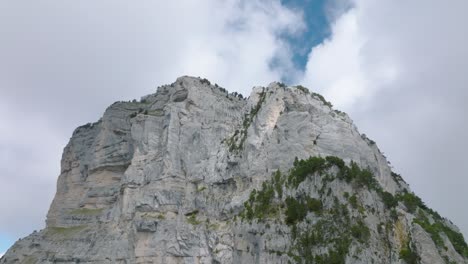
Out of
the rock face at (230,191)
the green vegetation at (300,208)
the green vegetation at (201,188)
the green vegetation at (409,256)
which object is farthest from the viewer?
the green vegetation at (201,188)

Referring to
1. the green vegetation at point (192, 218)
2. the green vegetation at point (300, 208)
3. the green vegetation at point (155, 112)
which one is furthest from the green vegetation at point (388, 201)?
the green vegetation at point (155, 112)

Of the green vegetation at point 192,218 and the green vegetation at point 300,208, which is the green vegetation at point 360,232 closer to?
the green vegetation at point 300,208

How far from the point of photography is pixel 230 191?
83750 mm

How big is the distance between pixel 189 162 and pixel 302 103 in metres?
23.4

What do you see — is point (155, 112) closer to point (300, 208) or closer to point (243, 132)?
point (243, 132)

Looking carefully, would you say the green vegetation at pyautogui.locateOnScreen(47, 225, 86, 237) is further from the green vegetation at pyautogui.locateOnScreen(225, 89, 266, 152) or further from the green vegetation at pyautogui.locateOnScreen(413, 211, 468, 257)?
the green vegetation at pyautogui.locateOnScreen(413, 211, 468, 257)

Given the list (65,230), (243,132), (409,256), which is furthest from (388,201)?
(65,230)

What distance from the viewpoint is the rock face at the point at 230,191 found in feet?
208

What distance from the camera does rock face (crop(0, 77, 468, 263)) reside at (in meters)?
63.5

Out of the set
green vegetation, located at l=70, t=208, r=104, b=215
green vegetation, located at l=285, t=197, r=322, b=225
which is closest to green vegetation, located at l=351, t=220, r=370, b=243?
green vegetation, located at l=285, t=197, r=322, b=225

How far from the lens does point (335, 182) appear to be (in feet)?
218

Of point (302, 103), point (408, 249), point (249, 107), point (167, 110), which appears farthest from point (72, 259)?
point (408, 249)

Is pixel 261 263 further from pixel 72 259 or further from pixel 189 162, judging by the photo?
pixel 72 259

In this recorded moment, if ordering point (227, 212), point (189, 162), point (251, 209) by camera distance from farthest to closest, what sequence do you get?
point (189, 162)
point (227, 212)
point (251, 209)
